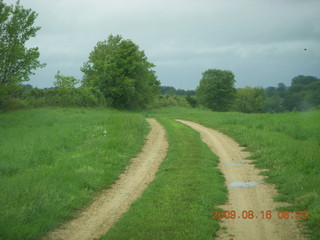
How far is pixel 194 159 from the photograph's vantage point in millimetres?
14727

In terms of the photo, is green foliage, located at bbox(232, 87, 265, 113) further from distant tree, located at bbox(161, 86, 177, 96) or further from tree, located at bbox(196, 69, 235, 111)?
distant tree, located at bbox(161, 86, 177, 96)

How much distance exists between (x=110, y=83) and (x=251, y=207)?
149 feet

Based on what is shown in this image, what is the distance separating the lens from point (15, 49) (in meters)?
30.9

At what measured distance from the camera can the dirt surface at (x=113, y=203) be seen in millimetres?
7504

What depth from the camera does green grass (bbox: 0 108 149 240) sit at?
781 cm

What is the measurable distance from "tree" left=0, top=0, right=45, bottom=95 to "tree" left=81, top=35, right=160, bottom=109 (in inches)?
701

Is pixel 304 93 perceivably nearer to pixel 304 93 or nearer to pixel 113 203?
pixel 304 93

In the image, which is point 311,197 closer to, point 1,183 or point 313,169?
point 313,169

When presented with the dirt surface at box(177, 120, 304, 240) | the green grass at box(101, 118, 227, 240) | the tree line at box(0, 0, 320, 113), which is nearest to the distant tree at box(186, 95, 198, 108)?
the tree line at box(0, 0, 320, 113)

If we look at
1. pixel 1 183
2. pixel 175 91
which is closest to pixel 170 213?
pixel 1 183

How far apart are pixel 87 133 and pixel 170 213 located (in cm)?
1497

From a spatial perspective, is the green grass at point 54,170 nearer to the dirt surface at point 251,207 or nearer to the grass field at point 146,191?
the grass field at point 146,191

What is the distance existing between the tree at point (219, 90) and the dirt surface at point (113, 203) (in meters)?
77.4

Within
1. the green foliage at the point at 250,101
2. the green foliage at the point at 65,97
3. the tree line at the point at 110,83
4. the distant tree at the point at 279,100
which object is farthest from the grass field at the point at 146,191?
the green foliage at the point at 250,101
